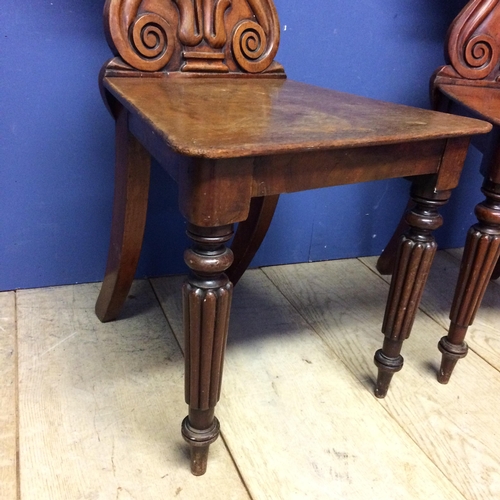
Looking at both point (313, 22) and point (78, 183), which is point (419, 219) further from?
point (78, 183)

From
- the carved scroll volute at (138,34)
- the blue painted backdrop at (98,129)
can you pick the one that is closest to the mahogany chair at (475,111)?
the blue painted backdrop at (98,129)

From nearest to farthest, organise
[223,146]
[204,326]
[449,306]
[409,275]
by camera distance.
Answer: [223,146]
[204,326]
[409,275]
[449,306]

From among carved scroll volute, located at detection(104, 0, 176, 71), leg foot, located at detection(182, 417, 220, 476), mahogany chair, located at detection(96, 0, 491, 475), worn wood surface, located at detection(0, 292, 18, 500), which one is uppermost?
carved scroll volute, located at detection(104, 0, 176, 71)

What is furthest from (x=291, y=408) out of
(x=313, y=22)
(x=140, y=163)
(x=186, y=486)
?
(x=313, y=22)

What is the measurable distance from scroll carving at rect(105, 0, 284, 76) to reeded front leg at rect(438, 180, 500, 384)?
17.5 inches

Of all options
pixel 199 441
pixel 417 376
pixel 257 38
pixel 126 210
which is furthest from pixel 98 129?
pixel 417 376

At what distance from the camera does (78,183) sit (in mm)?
1091

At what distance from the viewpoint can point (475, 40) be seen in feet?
3.25

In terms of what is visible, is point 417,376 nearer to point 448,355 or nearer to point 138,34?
point 448,355

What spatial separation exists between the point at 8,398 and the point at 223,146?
1.93 feet

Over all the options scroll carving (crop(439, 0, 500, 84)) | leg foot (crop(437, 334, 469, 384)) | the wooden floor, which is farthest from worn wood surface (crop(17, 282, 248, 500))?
scroll carving (crop(439, 0, 500, 84))

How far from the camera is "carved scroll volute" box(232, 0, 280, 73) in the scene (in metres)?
0.92

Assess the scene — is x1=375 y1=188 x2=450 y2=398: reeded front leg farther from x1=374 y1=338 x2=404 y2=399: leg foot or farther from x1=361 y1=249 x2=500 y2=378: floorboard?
x1=361 y1=249 x2=500 y2=378: floorboard

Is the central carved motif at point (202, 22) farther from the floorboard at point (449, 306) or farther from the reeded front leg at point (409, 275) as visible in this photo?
the floorboard at point (449, 306)
